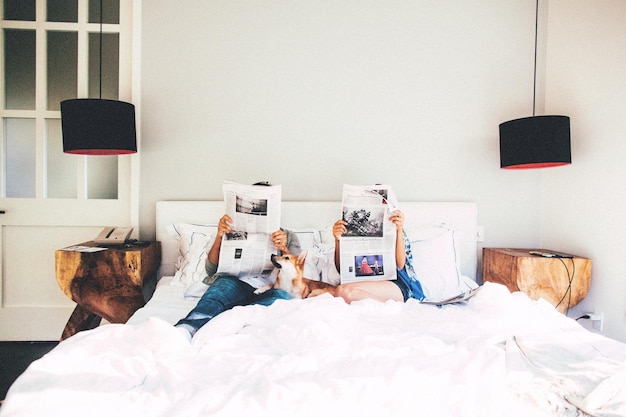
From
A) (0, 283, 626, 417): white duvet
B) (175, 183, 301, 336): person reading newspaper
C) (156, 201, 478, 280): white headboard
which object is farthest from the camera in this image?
(156, 201, 478, 280): white headboard

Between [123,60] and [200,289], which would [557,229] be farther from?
[123,60]

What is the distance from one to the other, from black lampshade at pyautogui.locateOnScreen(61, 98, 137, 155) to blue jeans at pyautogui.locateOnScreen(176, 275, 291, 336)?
0.99m

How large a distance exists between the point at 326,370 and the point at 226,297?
2.44 ft

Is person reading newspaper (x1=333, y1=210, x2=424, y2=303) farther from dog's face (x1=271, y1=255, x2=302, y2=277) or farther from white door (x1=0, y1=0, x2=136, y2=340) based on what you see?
white door (x1=0, y1=0, x2=136, y2=340)

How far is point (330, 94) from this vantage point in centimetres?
238

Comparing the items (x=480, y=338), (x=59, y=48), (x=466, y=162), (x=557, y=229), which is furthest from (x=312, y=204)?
(x=59, y=48)

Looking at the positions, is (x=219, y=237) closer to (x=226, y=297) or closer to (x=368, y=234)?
(x=226, y=297)

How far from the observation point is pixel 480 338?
1.07m

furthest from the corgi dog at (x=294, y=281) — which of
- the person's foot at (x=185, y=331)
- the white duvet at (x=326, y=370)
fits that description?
the person's foot at (x=185, y=331)

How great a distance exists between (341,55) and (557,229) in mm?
1775

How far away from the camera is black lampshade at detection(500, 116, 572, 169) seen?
1990 millimetres

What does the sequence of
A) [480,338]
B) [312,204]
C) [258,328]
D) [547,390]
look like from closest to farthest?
1. [547,390]
2. [480,338]
3. [258,328]
4. [312,204]

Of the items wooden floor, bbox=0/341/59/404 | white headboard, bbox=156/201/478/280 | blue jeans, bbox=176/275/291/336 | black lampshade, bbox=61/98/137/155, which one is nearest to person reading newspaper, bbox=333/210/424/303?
blue jeans, bbox=176/275/291/336

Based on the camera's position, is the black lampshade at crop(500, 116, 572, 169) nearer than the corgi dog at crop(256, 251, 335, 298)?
No
